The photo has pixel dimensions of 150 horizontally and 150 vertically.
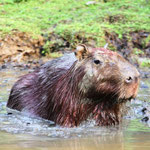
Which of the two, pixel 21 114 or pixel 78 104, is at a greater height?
pixel 78 104

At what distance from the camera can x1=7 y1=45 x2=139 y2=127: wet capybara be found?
15.1 feet

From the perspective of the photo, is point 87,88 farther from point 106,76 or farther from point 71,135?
point 71,135

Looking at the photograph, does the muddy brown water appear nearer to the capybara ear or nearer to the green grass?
the capybara ear

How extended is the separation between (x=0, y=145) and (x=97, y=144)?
0.89 metres

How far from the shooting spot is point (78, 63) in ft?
16.1

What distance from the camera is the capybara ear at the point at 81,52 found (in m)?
4.90

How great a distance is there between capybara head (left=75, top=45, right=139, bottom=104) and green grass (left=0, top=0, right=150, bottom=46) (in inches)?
206

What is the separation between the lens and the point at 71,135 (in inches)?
175

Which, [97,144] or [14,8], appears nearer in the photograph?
[97,144]

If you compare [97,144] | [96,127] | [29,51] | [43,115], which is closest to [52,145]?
[97,144]

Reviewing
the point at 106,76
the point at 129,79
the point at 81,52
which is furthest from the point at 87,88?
the point at 129,79

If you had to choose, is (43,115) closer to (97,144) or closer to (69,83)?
(69,83)

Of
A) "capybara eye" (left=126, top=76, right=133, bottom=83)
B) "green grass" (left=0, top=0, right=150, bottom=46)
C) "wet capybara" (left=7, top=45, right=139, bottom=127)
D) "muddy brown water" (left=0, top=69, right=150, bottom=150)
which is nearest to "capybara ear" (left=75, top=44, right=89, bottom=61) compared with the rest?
"wet capybara" (left=7, top=45, right=139, bottom=127)

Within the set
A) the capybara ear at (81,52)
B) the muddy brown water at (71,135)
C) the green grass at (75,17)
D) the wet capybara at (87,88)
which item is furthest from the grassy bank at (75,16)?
A: the capybara ear at (81,52)
